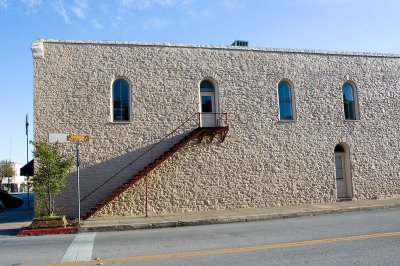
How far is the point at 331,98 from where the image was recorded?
20.5m

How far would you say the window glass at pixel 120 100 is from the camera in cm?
1796

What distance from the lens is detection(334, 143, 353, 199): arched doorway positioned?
2050cm

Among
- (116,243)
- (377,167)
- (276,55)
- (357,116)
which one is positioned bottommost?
(116,243)

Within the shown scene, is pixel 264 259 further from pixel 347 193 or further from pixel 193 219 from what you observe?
pixel 347 193

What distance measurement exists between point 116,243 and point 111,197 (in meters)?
5.91

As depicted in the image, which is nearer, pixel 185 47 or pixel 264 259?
pixel 264 259

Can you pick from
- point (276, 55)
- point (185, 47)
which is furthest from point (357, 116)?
point (185, 47)

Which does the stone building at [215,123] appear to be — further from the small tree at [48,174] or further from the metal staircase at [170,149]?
the small tree at [48,174]

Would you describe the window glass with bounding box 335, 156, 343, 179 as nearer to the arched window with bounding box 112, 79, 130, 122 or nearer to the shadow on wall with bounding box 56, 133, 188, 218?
the shadow on wall with bounding box 56, 133, 188, 218

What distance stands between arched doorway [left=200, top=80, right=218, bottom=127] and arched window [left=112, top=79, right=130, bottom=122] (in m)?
3.34

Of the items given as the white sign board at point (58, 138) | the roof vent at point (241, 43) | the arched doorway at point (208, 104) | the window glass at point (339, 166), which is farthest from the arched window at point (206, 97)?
the window glass at point (339, 166)

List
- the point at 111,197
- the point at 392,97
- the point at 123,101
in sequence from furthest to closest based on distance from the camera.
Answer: the point at 392,97 < the point at 123,101 < the point at 111,197

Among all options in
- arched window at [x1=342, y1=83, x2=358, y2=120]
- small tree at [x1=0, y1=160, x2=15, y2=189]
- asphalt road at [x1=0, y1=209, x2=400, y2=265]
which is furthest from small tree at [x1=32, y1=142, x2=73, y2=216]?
small tree at [x1=0, y1=160, x2=15, y2=189]

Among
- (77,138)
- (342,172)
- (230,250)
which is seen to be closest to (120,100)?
(77,138)
